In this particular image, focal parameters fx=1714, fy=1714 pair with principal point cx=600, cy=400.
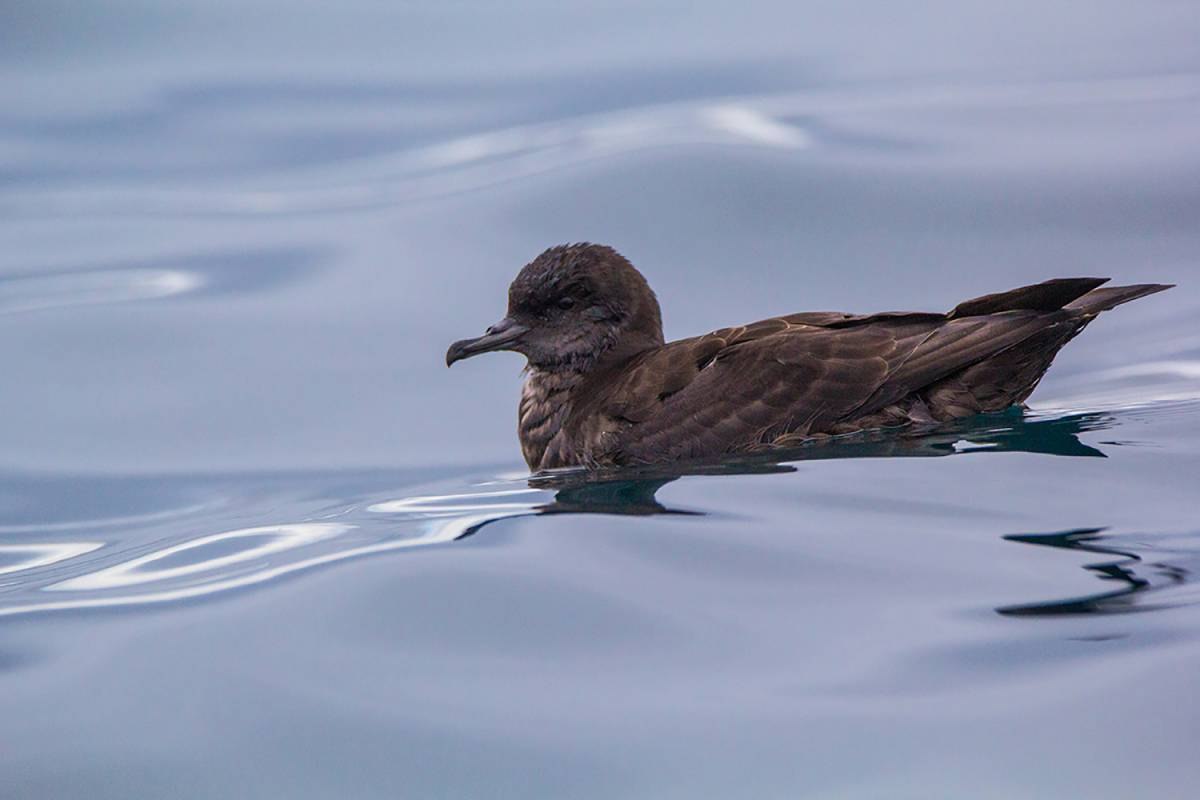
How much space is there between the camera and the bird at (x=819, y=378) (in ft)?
19.4

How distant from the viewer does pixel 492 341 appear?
643 cm

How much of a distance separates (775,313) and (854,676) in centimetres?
448

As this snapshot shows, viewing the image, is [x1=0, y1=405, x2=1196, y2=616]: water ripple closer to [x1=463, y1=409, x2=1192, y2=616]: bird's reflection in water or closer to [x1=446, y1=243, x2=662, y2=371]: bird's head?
[x1=463, y1=409, x2=1192, y2=616]: bird's reflection in water

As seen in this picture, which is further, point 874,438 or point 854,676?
point 874,438

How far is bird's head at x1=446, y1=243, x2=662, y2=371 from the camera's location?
6441 mm

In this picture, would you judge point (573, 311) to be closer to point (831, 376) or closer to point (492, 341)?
point (492, 341)

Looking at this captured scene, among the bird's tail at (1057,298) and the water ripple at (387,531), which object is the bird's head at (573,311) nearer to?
the water ripple at (387,531)

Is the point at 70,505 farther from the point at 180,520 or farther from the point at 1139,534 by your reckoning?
the point at 1139,534

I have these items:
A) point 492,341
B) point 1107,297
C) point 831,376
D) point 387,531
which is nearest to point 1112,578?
point 831,376

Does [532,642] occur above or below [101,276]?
below

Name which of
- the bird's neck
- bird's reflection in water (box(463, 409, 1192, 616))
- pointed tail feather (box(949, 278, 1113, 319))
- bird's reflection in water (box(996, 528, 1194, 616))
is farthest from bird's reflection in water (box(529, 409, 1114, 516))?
bird's reflection in water (box(996, 528, 1194, 616))

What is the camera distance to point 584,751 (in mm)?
3461

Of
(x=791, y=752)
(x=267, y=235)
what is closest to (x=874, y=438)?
(x=791, y=752)

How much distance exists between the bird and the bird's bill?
0.04ft
